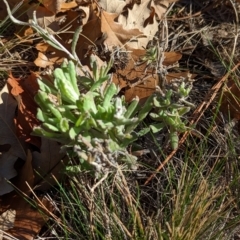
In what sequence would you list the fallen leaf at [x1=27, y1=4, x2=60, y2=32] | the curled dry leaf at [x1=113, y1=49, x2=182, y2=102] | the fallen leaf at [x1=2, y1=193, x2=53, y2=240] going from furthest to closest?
1. the fallen leaf at [x1=27, y1=4, x2=60, y2=32]
2. the curled dry leaf at [x1=113, y1=49, x2=182, y2=102]
3. the fallen leaf at [x1=2, y1=193, x2=53, y2=240]

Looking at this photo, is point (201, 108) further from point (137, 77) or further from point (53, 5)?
point (53, 5)


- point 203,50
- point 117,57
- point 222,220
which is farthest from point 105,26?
point 222,220

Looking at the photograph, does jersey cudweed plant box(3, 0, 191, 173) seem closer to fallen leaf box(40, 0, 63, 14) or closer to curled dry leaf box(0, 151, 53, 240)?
curled dry leaf box(0, 151, 53, 240)

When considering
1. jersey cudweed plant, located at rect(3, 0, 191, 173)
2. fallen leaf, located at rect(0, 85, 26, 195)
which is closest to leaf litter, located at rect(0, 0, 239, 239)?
fallen leaf, located at rect(0, 85, 26, 195)

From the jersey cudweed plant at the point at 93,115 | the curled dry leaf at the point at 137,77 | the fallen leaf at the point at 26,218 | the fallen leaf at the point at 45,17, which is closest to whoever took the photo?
→ the jersey cudweed plant at the point at 93,115

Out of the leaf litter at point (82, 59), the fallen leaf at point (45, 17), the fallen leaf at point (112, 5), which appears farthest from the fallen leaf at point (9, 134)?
the fallen leaf at point (112, 5)

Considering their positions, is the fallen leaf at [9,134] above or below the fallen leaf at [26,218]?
above

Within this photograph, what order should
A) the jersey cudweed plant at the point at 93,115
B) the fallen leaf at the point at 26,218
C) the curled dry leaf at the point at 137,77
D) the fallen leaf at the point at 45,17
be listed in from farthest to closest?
the fallen leaf at the point at 45,17
the curled dry leaf at the point at 137,77
the fallen leaf at the point at 26,218
the jersey cudweed plant at the point at 93,115

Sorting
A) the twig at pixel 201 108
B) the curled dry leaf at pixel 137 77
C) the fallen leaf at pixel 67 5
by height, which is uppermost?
the fallen leaf at pixel 67 5

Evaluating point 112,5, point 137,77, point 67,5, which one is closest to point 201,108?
point 137,77

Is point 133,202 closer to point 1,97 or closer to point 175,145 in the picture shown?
point 175,145

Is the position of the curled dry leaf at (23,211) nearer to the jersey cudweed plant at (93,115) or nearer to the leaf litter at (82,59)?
the leaf litter at (82,59)

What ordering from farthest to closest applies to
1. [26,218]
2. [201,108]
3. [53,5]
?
[53,5] < [201,108] < [26,218]
